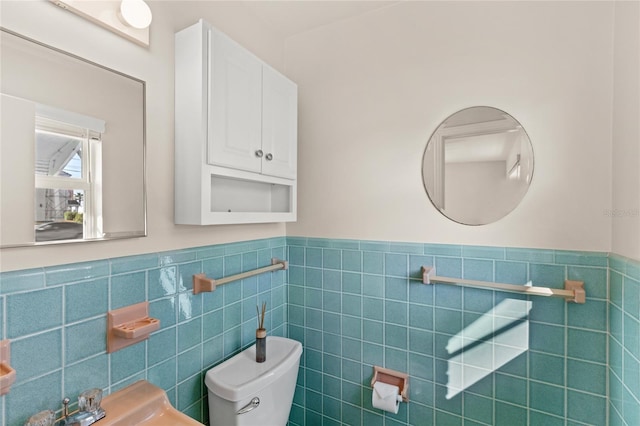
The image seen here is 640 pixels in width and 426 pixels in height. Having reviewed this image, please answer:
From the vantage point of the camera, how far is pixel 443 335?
1435 millimetres

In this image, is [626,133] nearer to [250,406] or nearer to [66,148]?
[250,406]

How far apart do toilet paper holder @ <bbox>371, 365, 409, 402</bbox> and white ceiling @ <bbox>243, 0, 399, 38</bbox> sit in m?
1.92

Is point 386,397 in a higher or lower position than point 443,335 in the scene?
lower

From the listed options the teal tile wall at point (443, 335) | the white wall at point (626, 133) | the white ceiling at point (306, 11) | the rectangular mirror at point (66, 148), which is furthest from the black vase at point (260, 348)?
the white ceiling at point (306, 11)

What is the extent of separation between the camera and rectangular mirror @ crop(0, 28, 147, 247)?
775mm

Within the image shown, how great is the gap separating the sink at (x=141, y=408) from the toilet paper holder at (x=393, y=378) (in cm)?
94

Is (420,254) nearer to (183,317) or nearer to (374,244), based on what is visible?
(374,244)

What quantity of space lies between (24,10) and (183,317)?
1.10 m

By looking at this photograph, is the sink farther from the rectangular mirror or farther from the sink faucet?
the rectangular mirror

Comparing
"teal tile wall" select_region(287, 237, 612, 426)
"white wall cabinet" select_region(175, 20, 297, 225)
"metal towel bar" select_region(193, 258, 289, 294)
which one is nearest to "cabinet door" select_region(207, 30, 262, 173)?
"white wall cabinet" select_region(175, 20, 297, 225)

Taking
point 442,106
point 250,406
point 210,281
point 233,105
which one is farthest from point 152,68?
point 250,406

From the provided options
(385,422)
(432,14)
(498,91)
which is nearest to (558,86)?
(498,91)

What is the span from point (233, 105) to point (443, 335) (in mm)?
1434

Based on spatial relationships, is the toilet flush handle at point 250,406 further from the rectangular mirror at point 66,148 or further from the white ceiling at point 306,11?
the white ceiling at point 306,11
